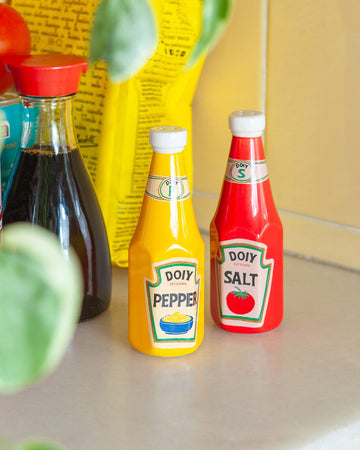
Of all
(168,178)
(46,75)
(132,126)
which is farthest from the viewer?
(132,126)

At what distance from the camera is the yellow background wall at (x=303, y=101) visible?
0.75 meters

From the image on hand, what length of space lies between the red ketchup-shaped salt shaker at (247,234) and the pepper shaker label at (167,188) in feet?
0.21

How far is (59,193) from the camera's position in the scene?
0.62m

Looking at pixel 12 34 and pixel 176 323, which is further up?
pixel 12 34

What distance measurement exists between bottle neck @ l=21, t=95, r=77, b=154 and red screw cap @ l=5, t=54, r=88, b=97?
0.06 m

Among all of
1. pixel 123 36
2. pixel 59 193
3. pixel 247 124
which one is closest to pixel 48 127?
pixel 59 193

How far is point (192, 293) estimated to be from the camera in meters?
0.57

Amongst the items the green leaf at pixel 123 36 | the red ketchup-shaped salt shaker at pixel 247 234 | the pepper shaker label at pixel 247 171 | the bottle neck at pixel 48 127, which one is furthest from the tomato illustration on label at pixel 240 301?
the green leaf at pixel 123 36

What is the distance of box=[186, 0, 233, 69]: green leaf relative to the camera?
0.36 feet

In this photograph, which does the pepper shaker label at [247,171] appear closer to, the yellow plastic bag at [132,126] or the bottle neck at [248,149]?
the bottle neck at [248,149]

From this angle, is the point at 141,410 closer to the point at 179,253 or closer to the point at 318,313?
the point at 179,253

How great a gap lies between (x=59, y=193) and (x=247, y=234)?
0.59 feet

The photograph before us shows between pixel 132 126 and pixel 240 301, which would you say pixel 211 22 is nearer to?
pixel 240 301

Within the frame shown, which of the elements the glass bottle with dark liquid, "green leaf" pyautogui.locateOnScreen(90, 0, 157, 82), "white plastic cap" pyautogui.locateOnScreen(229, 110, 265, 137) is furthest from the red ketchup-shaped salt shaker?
"green leaf" pyautogui.locateOnScreen(90, 0, 157, 82)
